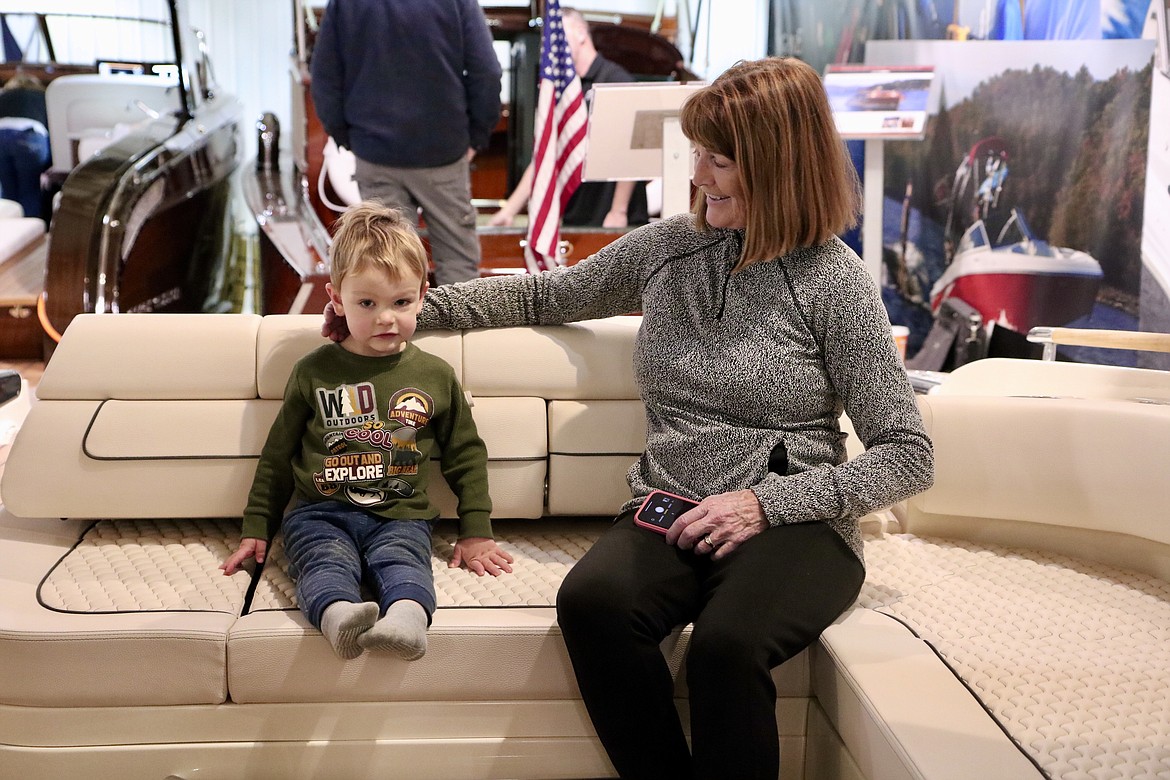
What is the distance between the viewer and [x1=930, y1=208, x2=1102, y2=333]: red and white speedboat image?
4.37m

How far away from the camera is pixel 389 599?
5.08ft

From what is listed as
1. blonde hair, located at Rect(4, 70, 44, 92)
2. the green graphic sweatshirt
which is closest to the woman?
the green graphic sweatshirt

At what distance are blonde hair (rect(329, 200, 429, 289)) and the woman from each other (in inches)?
17.2

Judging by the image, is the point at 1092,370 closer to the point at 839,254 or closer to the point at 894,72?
the point at 839,254

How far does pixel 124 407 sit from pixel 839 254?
1325mm

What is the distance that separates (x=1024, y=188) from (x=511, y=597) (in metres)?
3.71

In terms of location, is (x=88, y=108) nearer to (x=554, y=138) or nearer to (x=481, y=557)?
(x=554, y=138)

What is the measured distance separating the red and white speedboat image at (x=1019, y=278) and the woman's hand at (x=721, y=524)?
3.44 meters

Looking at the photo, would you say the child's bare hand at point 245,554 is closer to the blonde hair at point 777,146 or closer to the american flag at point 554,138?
the blonde hair at point 777,146

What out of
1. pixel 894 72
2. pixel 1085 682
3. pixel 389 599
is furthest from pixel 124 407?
pixel 894 72

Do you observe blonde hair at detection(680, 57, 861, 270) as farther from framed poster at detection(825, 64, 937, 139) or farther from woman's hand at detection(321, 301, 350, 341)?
framed poster at detection(825, 64, 937, 139)

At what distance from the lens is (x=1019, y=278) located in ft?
14.8

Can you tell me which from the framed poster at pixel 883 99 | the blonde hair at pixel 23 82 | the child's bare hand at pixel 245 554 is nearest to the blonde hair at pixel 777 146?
the child's bare hand at pixel 245 554

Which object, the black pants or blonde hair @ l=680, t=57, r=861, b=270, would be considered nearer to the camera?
the black pants
